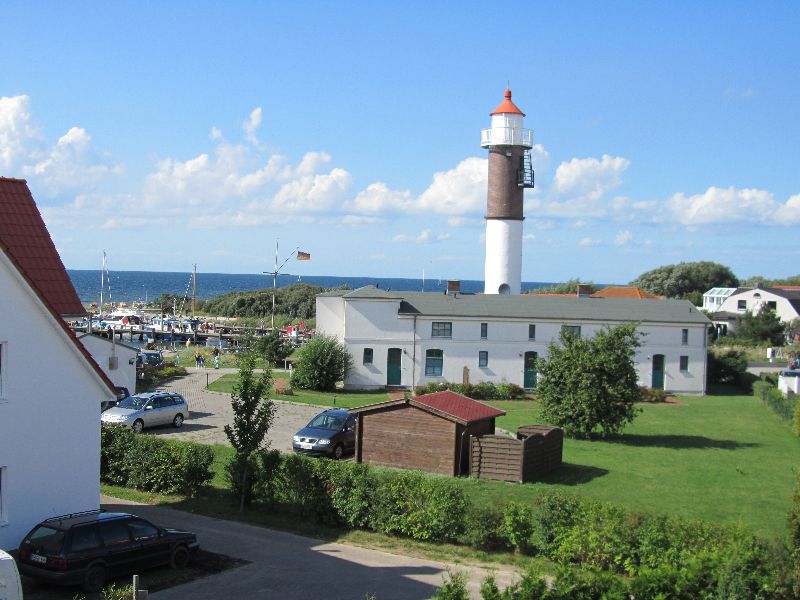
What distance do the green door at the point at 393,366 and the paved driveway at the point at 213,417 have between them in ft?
29.8

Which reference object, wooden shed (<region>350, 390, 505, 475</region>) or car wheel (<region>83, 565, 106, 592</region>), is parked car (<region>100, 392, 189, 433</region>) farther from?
car wheel (<region>83, 565, 106, 592</region>)

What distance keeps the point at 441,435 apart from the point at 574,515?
859 centimetres

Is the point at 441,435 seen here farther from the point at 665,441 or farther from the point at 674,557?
the point at 665,441

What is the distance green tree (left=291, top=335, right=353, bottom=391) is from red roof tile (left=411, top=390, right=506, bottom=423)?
1957cm

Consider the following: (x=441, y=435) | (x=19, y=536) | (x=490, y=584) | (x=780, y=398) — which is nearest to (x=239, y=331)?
(x=780, y=398)

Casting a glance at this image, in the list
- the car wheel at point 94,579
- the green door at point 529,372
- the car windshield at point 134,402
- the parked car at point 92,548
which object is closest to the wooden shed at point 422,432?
the car windshield at point 134,402

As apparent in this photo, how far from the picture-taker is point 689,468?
1111 inches

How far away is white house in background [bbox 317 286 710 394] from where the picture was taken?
48.1m

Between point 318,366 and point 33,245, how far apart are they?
87.9 ft

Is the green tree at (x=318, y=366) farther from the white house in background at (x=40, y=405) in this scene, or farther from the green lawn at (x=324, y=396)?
the white house in background at (x=40, y=405)

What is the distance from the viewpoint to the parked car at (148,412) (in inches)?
1203

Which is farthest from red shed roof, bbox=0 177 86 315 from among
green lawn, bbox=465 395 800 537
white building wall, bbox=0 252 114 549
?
green lawn, bbox=465 395 800 537

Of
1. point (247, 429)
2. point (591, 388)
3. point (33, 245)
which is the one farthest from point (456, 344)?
point (33, 245)

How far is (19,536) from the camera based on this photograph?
659 inches
